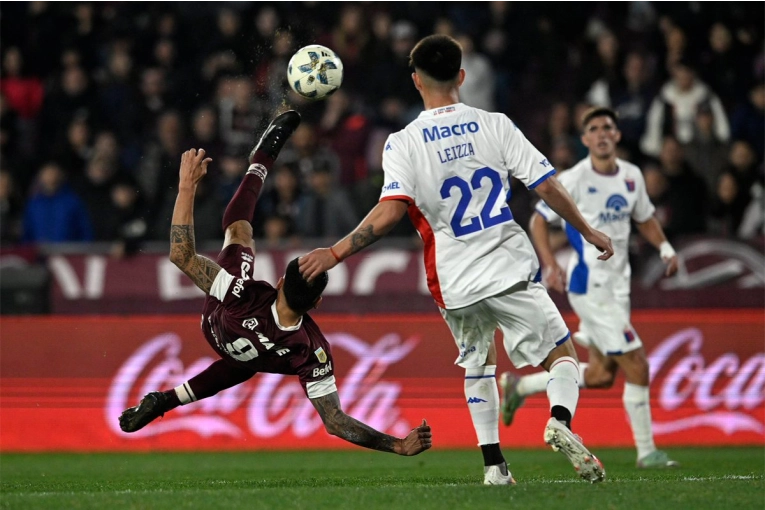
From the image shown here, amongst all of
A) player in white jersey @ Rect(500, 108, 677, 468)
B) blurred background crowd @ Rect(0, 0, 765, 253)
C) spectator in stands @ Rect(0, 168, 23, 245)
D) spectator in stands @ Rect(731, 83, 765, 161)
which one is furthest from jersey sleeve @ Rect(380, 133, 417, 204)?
spectator in stands @ Rect(0, 168, 23, 245)

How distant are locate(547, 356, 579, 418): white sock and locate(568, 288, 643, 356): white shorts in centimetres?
240

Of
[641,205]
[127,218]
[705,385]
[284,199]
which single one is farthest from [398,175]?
[127,218]

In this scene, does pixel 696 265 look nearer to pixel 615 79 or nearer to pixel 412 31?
pixel 615 79

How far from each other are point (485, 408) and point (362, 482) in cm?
115

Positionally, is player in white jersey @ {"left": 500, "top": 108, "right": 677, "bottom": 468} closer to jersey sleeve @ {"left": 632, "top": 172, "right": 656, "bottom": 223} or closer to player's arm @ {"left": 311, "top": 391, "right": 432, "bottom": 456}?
jersey sleeve @ {"left": 632, "top": 172, "right": 656, "bottom": 223}

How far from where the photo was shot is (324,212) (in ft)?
41.3

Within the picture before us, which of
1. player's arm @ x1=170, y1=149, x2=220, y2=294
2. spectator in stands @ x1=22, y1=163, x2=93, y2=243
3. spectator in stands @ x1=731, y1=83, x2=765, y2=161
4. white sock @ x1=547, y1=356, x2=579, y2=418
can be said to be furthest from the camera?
spectator in stands @ x1=22, y1=163, x2=93, y2=243

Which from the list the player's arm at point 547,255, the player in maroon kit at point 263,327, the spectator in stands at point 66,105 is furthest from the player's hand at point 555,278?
the spectator in stands at point 66,105

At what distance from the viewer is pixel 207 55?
14641 millimetres

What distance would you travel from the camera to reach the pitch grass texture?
550 centimetres

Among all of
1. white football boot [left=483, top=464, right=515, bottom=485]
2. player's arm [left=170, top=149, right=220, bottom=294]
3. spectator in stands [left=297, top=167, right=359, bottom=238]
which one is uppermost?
player's arm [left=170, top=149, right=220, bottom=294]

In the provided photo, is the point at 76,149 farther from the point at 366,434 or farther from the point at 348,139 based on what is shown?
the point at 366,434

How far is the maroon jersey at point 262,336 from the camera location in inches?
265

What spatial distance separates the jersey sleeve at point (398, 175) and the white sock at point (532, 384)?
3228mm
